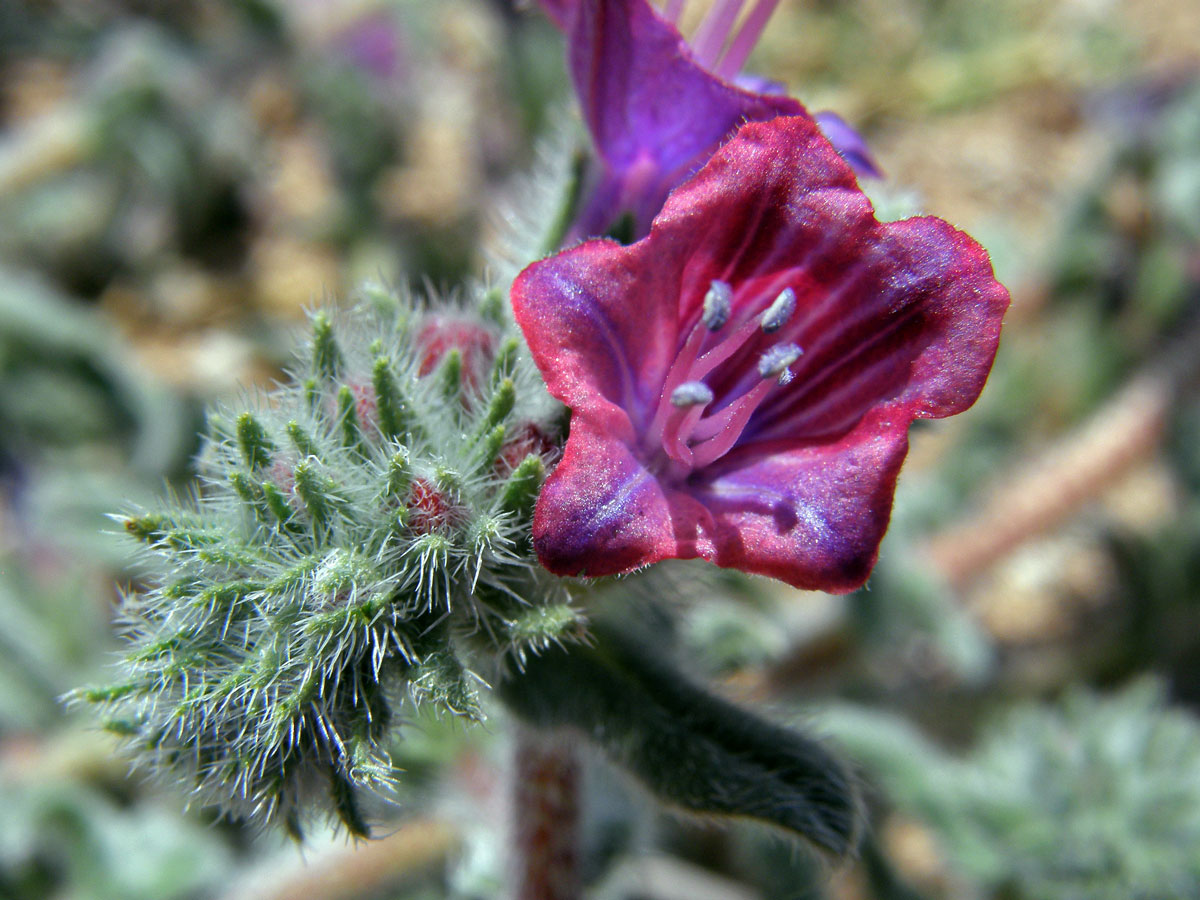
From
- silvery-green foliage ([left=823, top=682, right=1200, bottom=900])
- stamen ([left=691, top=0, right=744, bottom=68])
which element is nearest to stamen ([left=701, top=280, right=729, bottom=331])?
stamen ([left=691, top=0, right=744, bottom=68])

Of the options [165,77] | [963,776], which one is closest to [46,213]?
[165,77]

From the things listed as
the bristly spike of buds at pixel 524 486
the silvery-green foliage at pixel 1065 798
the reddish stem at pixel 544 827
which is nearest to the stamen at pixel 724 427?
the bristly spike of buds at pixel 524 486

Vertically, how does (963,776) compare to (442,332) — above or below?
below

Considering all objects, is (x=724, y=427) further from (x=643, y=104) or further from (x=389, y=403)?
(x=643, y=104)

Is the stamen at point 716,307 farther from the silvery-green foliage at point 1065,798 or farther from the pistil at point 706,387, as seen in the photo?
the silvery-green foliage at point 1065,798

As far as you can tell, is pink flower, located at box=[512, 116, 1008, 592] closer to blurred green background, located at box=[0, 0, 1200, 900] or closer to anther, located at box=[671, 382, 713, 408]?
anther, located at box=[671, 382, 713, 408]

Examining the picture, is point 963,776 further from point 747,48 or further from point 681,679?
point 747,48

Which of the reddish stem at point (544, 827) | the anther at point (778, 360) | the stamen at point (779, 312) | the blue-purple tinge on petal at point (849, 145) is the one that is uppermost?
the blue-purple tinge on petal at point (849, 145)
